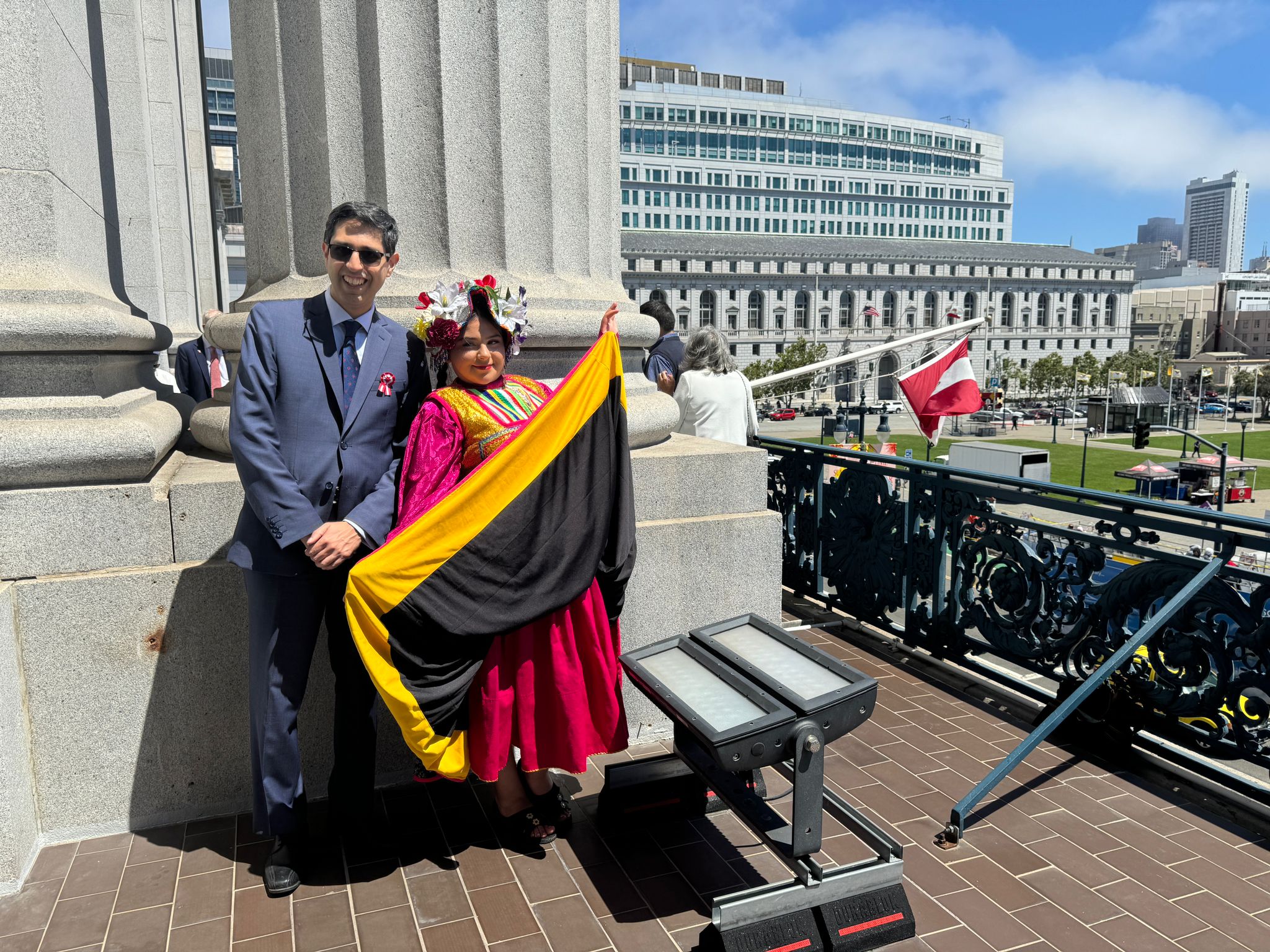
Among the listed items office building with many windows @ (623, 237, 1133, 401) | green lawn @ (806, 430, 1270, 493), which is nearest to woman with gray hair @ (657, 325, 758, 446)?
green lawn @ (806, 430, 1270, 493)

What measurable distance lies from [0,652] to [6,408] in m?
0.95

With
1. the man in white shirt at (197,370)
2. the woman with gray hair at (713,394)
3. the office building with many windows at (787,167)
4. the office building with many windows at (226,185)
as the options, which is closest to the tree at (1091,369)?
the office building with many windows at (787,167)

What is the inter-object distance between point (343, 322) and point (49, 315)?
4.13ft

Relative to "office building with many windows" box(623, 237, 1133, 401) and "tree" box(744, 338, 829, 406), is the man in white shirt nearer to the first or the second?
"tree" box(744, 338, 829, 406)

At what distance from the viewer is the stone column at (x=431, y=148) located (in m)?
4.14

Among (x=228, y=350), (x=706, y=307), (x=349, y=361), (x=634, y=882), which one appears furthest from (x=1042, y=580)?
(x=706, y=307)

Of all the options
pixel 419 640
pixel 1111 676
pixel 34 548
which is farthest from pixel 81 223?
pixel 1111 676

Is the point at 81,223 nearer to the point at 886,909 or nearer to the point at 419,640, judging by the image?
the point at 419,640

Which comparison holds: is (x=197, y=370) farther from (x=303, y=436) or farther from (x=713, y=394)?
(x=303, y=436)

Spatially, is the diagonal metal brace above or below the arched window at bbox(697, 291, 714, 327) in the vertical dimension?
below

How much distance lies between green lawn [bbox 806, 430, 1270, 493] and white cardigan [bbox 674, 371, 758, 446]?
39451mm

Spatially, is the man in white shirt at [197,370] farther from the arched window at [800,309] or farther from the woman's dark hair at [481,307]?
the arched window at [800,309]

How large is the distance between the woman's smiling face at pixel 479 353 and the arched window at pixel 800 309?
108 m

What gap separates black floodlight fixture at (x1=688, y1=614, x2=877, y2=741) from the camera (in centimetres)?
287
